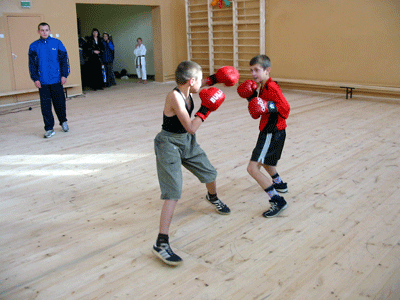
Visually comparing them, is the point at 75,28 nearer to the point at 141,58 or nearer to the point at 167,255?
the point at 141,58

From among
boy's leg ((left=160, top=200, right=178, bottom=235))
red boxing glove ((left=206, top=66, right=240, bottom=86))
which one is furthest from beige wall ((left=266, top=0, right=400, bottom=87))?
boy's leg ((left=160, top=200, right=178, bottom=235))

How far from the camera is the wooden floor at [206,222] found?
2.11 metres

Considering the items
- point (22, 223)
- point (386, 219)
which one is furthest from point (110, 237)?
point (386, 219)

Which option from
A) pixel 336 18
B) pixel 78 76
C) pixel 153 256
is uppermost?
pixel 336 18

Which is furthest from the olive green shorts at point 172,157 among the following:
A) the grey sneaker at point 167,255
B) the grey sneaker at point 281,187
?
the grey sneaker at point 281,187

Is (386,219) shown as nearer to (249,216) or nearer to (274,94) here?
(249,216)

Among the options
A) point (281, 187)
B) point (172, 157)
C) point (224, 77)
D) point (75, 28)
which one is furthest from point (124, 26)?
point (172, 157)

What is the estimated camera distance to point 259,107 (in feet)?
8.87

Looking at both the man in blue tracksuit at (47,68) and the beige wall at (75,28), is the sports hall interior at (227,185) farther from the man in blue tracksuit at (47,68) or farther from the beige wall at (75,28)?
the man in blue tracksuit at (47,68)

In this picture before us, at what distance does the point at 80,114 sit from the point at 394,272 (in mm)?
6120

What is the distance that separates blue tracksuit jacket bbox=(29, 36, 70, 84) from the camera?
209 inches

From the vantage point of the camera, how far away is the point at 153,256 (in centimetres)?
242

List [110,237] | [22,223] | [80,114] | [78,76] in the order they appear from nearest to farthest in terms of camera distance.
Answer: [110,237], [22,223], [80,114], [78,76]

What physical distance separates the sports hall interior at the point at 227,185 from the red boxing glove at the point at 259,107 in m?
0.79
